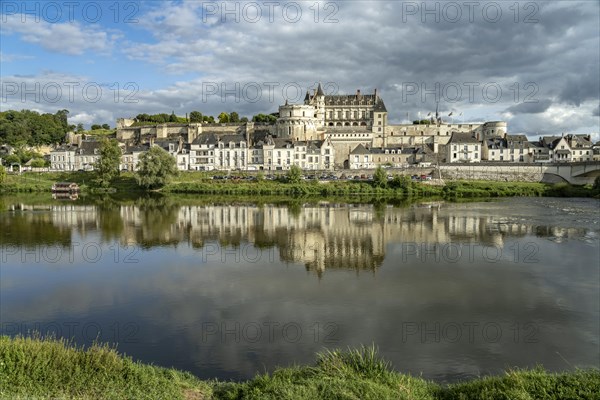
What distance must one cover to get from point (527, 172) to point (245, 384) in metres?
46.3

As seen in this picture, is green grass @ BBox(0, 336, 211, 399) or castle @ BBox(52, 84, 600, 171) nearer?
green grass @ BBox(0, 336, 211, 399)

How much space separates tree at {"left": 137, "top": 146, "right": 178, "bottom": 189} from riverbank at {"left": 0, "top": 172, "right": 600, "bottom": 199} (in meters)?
1.01

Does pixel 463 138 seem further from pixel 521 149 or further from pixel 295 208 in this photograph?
pixel 295 208

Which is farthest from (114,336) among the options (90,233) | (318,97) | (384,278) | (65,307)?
(318,97)

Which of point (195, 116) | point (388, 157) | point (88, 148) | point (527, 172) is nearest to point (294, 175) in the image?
point (388, 157)

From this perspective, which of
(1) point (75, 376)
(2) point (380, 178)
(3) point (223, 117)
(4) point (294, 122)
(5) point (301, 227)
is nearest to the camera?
(1) point (75, 376)

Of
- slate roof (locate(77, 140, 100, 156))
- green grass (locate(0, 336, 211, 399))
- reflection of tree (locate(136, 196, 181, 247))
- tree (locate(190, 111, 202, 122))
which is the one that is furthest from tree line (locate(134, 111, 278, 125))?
green grass (locate(0, 336, 211, 399))

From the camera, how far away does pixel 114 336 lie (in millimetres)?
9438

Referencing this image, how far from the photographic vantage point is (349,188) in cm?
4303

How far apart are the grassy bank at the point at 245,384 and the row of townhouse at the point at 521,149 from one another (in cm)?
5016

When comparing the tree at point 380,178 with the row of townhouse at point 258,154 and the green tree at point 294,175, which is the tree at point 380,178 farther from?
the row of townhouse at point 258,154

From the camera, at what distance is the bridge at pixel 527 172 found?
4425 centimetres

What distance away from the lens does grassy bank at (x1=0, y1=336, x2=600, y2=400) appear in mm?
5770

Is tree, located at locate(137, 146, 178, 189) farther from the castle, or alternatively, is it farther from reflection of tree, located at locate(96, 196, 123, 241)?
the castle
